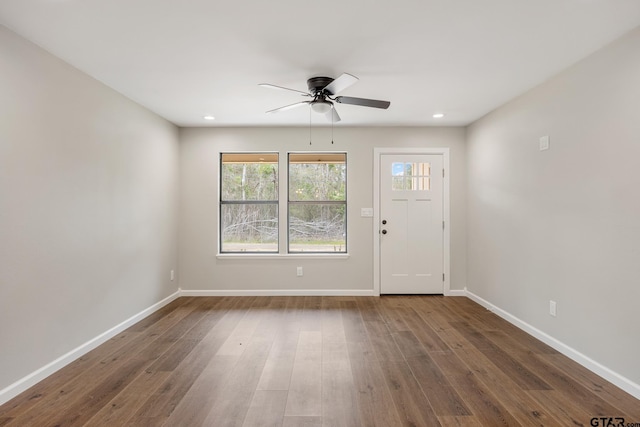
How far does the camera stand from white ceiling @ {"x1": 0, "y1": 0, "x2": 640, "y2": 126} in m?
1.90

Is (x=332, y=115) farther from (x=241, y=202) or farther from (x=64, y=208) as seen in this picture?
(x=64, y=208)

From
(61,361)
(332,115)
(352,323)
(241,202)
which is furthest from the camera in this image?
(241,202)

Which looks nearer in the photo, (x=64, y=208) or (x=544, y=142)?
(x=64, y=208)

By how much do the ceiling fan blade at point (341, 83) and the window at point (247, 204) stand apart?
2.07 m

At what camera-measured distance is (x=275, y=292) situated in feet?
14.9

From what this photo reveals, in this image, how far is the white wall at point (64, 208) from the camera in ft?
6.97

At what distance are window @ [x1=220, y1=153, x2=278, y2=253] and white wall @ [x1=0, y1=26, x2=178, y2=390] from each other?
42.9 inches

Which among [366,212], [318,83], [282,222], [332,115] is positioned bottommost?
[282,222]

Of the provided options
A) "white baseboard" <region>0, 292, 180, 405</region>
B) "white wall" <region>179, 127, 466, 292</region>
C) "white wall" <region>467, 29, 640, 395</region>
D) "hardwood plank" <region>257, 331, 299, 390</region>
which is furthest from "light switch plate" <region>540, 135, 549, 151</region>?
"white baseboard" <region>0, 292, 180, 405</region>

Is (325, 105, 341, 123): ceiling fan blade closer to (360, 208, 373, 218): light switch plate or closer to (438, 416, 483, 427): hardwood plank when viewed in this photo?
(360, 208, 373, 218): light switch plate

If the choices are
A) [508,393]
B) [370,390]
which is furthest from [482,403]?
[370,390]

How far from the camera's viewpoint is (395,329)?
3266 mm

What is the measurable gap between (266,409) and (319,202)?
3.06m

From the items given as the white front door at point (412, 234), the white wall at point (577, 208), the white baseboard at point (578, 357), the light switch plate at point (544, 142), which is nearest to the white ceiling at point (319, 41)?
the white wall at point (577, 208)
